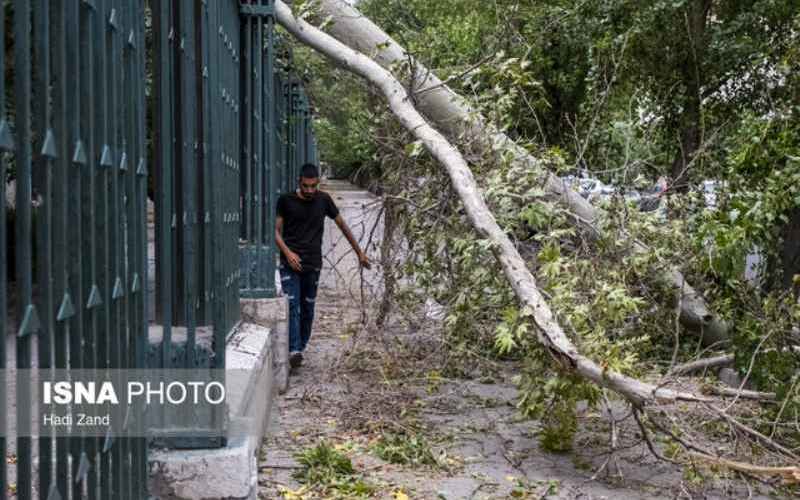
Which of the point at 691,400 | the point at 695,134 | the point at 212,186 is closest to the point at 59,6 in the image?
the point at 212,186

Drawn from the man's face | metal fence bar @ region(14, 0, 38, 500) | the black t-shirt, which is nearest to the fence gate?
metal fence bar @ region(14, 0, 38, 500)

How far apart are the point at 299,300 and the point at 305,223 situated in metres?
0.70

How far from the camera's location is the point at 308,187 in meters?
9.44

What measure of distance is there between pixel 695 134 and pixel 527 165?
540cm

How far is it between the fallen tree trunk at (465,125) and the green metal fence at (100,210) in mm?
3104

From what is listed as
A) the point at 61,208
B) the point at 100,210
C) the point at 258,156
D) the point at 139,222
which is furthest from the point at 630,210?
the point at 61,208

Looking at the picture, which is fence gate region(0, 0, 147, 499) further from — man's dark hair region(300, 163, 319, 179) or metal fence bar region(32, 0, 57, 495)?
man's dark hair region(300, 163, 319, 179)

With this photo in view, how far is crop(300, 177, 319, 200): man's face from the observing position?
30.8 feet

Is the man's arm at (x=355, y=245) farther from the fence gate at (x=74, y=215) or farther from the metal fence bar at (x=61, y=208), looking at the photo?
the metal fence bar at (x=61, y=208)

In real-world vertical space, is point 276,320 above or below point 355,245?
below

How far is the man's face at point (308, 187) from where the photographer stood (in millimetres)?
9391

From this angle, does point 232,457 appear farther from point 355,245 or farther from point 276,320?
point 355,245

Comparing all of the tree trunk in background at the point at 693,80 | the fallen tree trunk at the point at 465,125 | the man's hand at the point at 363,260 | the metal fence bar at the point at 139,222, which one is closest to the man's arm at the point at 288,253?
the man's hand at the point at 363,260

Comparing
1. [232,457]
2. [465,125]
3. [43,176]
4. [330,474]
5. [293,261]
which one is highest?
[465,125]
